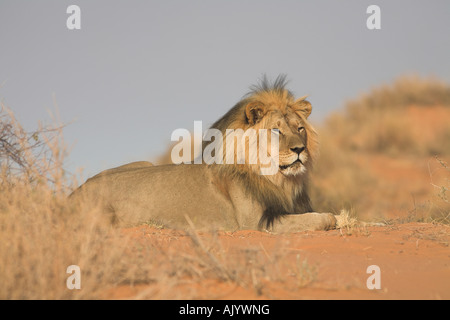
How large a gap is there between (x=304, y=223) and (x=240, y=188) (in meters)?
1.02

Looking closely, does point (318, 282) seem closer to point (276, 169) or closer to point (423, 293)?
point (423, 293)

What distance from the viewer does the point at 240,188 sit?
785 cm

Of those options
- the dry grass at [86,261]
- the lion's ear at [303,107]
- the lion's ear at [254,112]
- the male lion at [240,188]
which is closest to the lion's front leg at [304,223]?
the male lion at [240,188]

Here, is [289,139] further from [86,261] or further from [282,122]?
[86,261]

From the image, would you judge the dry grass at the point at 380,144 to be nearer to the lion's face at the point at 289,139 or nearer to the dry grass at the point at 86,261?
the lion's face at the point at 289,139

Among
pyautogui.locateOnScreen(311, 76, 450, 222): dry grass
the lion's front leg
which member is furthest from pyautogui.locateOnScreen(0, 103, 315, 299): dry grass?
pyautogui.locateOnScreen(311, 76, 450, 222): dry grass

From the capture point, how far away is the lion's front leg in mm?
7473

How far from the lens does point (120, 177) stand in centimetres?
845

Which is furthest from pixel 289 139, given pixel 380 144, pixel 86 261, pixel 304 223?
pixel 380 144

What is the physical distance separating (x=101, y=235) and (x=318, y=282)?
181cm

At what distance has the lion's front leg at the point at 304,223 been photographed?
747cm

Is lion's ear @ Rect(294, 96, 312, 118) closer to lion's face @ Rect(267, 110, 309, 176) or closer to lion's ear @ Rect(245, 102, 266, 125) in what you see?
lion's face @ Rect(267, 110, 309, 176)

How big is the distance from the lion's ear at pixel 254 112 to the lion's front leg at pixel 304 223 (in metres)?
1.42
